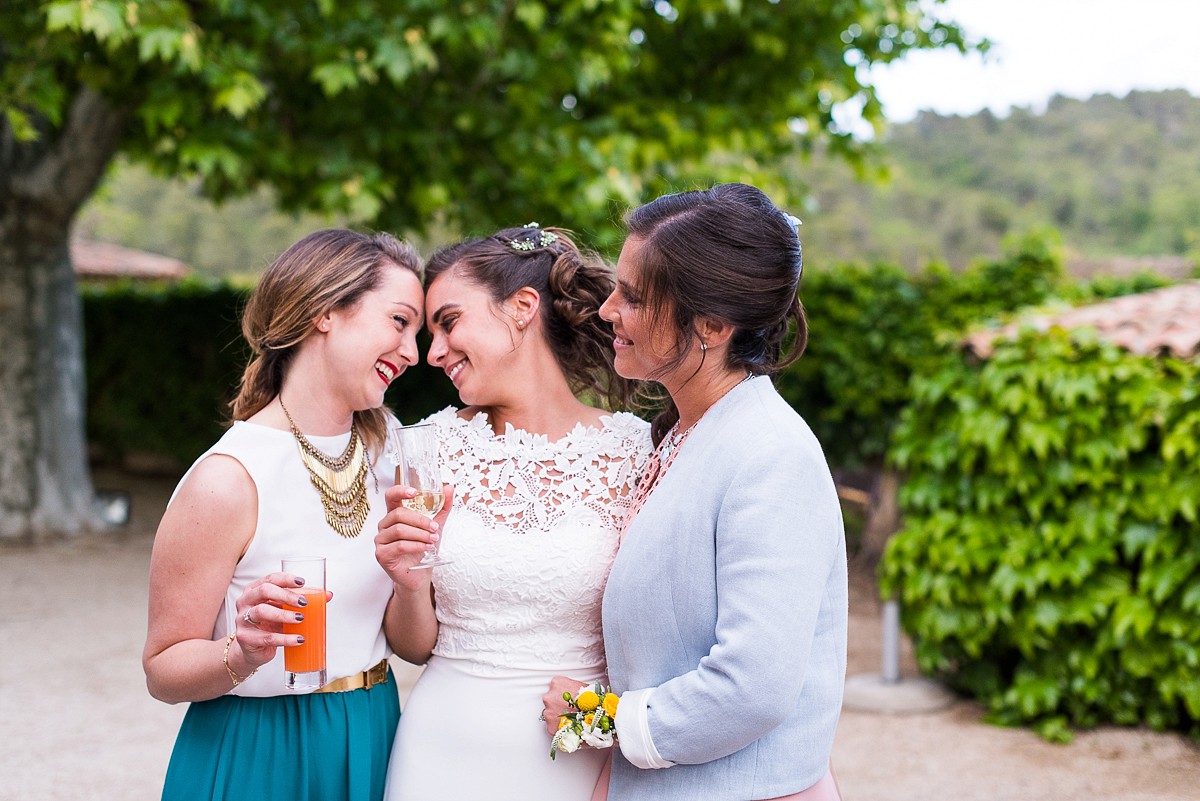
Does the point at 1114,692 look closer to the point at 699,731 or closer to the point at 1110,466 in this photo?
the point at 1110,466

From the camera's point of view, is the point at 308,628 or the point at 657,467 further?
the point at 657,467

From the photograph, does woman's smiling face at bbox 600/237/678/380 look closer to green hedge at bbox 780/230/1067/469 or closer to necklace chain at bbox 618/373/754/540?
necklace chain at bbox 618/373/754/540

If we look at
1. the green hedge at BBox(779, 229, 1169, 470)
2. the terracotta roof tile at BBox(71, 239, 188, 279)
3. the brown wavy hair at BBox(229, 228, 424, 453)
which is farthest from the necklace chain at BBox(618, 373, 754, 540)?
the terracotta roof tile at BBox(71, 239, 188, 279)

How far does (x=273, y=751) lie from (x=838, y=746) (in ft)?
12.4

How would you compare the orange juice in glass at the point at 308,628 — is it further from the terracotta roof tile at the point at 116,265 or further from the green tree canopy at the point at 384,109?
the terracotta roof tile at the point at 116,265

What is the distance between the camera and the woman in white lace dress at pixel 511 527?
2240 millimetres

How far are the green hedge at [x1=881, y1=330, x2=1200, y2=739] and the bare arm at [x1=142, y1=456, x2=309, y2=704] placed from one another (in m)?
4.25

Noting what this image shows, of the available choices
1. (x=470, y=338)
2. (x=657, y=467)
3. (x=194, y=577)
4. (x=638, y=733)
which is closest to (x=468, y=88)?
(x=470, y=338)

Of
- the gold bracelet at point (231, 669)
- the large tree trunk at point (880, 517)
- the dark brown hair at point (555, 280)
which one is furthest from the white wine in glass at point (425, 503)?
the large tree trunk at point (880, 517)

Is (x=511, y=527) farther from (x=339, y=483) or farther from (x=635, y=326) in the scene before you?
(x=635, y=326)

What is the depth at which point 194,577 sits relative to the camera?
208 cm

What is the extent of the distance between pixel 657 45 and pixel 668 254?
275 inches

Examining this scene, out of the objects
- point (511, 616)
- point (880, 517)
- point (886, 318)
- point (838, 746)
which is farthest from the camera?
point (880, 517)

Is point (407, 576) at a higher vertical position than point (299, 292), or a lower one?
lower
